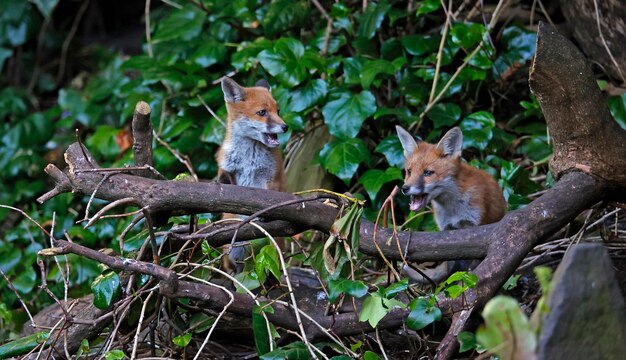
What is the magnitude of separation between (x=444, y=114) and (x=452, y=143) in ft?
4.76

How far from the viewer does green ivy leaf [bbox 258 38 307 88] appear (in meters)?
7.63

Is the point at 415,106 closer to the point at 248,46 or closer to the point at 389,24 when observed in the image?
the point at 389,24

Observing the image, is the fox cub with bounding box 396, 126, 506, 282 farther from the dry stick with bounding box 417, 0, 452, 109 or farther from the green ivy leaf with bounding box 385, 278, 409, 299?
the dry stick with bounding box 417, 0, 452, 109

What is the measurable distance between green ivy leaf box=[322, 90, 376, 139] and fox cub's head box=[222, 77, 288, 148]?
78cm

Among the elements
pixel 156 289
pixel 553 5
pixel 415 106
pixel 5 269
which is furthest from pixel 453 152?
pixel 5 269

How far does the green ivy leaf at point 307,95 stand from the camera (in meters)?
7.64

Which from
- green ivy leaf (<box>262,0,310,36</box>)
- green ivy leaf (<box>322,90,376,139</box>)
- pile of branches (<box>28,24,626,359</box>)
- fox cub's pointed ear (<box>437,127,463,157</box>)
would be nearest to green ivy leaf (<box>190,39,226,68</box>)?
green ivy leaf (<box>262,0,310,36</box>)

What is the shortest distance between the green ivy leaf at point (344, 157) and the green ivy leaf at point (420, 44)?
3.95 feet

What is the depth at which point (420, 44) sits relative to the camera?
26.0ft

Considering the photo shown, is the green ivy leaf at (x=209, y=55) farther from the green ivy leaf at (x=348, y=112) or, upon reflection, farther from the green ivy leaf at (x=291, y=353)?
the green ivy leaf at (x=291, y=353)

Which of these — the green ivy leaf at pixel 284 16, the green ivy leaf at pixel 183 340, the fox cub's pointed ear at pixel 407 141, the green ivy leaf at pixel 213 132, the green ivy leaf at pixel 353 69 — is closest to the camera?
the green ivy leaf at pixel 183 340

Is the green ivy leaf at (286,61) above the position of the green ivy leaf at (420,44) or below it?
below

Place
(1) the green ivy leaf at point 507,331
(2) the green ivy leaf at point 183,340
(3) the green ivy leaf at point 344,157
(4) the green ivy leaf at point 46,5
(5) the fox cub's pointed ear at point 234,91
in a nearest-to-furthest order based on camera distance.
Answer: (1) the green ivy leaf at point 507,331 → (2) the green ivy leaf at point 183,340 → (5) the fox cub's pointed ear at point 234,91 → (3) the green ivy leaf at point 344,157 → (4) the green ivy leaf at point 46,5

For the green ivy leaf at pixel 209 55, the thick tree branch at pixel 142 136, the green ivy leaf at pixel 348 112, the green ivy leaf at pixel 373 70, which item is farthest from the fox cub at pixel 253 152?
the green ivy leaf at pixel 209 55
